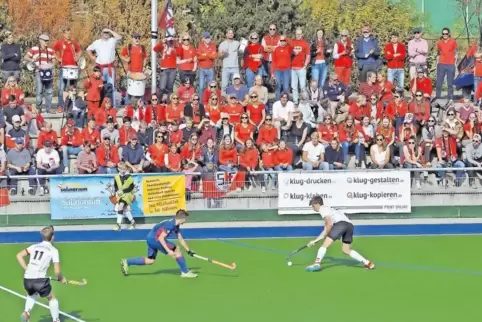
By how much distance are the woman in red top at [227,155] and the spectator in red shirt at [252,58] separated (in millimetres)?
3028

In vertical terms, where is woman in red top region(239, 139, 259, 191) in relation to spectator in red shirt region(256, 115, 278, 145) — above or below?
below

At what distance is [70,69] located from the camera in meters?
26.2

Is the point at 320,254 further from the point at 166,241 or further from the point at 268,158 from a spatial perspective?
the point at 268,158

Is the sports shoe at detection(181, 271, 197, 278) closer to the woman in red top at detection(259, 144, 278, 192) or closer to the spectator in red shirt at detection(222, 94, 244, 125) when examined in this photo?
the woman in red top at detection(259, 144, 278, 192)

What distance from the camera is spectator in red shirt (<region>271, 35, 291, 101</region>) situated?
84.2ft

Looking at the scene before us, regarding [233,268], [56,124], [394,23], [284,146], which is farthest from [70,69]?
[394,23]

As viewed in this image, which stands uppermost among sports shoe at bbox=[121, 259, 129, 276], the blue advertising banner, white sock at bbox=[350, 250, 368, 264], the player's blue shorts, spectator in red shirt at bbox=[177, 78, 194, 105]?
spectator in red shirt at bbox=[177, 78, 194, 105]

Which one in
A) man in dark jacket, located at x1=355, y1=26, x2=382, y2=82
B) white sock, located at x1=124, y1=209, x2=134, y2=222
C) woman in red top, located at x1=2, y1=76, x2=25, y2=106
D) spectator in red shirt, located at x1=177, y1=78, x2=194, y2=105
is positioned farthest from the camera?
man in dark jacket, located at x1=355, y1=26, x2=382, y2=82

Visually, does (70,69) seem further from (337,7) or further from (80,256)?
(337,7)

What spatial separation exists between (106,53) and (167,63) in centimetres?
157

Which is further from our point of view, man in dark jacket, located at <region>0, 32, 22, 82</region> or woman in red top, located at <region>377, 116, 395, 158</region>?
man in dark jacket, located at <region>0, 32, 22, 82</region>

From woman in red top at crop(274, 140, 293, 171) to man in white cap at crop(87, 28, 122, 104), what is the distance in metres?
5.07

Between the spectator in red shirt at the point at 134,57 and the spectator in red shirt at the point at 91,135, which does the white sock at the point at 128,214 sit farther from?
the spectator in red shirt at the point at 134,57

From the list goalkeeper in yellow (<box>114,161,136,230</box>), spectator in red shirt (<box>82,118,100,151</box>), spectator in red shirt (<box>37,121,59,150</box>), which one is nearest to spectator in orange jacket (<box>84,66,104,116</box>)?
spectator in red shirt (<box>82,118,100,151</box>)
